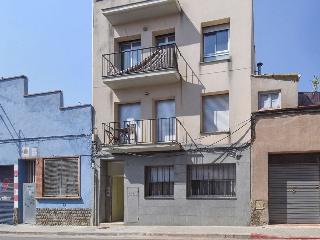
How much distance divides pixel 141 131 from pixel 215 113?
136 inches

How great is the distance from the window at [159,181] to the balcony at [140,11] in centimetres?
684

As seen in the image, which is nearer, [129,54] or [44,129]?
[129,54]

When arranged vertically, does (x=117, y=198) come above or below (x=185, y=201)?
below

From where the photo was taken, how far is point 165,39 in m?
16.4

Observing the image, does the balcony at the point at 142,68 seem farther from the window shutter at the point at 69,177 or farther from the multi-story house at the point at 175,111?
the window shutter at the point at 69,177

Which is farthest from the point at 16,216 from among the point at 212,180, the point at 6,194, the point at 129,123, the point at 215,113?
the point at 215,113

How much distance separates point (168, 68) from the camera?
14.7 metres

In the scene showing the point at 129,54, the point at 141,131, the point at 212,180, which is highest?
the point at 129,54

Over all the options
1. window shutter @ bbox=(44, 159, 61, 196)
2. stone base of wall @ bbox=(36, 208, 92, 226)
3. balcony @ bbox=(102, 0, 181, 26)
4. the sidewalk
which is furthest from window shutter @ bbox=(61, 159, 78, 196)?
balcony @ bbox=(102, 0, 181, 26)

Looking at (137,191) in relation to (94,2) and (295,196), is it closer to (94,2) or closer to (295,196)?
(295,196)

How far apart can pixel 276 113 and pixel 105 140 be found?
24.9ft

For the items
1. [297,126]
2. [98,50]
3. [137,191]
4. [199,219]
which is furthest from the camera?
[98,50]

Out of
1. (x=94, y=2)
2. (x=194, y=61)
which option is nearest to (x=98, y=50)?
(x=94, y=2)

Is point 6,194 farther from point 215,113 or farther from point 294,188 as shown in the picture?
point 294,188
